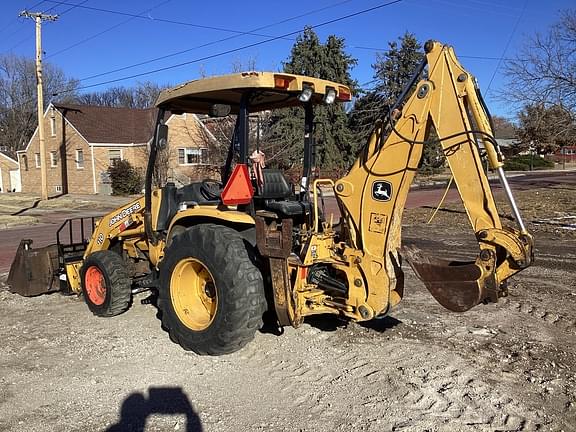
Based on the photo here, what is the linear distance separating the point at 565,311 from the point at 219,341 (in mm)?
4025

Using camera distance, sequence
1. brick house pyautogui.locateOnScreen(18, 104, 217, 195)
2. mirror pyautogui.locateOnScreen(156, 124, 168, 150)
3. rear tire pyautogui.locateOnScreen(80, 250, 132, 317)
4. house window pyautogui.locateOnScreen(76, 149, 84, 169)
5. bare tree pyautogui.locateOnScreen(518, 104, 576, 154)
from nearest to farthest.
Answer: mirror pyautogui.locateOnScreen(156, 124, 168, 150) → rear tire pyautogui.locateOnScreen(80, 250, 132, 317) → bare tree pyautogui.locateOnScreen(518, 104, 576, 154) → brick house pyautogui.locateOnScreen(18, 104, 217, 195) → house window pyautogui.locateOnScreen(76, 149, 84, 169)

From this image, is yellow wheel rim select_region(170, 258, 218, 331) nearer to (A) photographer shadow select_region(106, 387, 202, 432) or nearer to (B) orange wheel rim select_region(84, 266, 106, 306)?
(A) photographer shadow select_region(106, 387, 202, 432)

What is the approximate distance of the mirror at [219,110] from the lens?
5.61 m

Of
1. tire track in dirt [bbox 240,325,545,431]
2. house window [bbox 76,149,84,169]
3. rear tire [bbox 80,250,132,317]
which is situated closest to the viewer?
tire track in dirt [bbox 240,325,545,431]

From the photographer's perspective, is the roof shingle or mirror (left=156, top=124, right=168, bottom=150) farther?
the roof shingle

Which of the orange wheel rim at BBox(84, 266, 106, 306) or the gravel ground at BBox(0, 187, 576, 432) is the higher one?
the orange wheel rim at BBox(84, 266, 106, 306)

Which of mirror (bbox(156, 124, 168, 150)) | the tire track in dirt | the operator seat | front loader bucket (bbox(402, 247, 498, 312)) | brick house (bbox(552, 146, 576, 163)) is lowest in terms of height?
the tire track in dirt

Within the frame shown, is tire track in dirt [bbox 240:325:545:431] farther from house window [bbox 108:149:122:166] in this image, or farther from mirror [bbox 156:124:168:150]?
house window [bbox 108:149:122:166]

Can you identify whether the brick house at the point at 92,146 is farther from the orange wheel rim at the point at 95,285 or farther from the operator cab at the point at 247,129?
the operator cab at the point at 247,129

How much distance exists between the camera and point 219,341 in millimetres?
4883

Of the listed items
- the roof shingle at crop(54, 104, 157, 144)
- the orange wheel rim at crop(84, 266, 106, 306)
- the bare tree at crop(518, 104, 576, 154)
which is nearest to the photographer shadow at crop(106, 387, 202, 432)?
the orange wheel rim at crop(84, 266, 106, 306)

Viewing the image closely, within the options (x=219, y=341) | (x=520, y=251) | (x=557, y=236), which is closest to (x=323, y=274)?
(x=219, y=341)

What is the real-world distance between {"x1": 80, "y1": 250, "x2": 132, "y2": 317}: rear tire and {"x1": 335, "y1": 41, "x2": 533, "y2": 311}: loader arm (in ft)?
9.67

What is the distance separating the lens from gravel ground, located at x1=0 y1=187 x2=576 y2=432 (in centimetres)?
396
